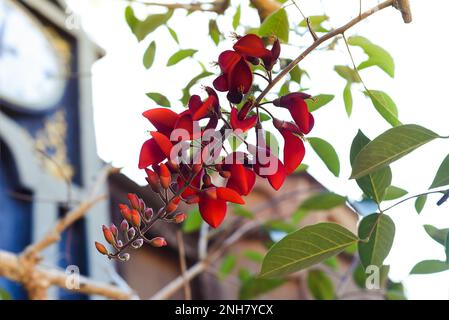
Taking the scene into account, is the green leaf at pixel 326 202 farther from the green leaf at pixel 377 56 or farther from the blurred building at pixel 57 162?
the blurred building at pixel 57 162

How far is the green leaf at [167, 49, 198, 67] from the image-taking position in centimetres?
58

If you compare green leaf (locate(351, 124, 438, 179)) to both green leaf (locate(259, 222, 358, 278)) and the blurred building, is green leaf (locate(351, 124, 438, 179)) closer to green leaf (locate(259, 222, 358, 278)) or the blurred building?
green leaf (locate(259, 222, 358, 278))

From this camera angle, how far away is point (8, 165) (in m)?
1.31

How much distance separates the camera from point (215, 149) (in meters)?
0.31

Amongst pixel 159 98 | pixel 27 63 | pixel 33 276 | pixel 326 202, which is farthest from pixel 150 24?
pixel 27 63

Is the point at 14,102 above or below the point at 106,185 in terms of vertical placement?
above

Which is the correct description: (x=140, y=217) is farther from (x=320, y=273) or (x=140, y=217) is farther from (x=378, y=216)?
(x=320, y=273)

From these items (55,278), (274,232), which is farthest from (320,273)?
(55,278)

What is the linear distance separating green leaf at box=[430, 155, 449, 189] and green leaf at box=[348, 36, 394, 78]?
0.51ft

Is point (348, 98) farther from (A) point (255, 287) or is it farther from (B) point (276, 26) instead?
(A) point (255, 287)

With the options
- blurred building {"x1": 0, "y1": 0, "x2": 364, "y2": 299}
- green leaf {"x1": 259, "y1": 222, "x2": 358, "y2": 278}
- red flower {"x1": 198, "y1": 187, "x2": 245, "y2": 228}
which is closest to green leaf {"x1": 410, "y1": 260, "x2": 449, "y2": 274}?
green leaf {"x1": 259, "y1": 222, "x2": 358, "y2": 278}

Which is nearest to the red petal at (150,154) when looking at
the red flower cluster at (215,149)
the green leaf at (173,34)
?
the red flower cluster at (215,149)
